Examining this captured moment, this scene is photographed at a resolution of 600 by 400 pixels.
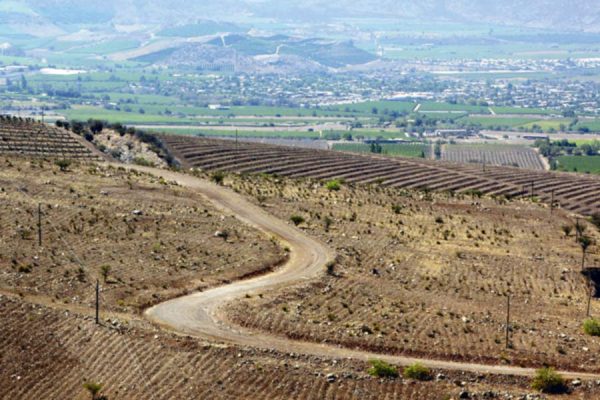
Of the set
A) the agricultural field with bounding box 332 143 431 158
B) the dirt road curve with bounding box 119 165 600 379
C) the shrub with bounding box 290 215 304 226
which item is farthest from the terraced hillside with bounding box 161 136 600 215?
the agricultural field with bounding box 332 143 431 158


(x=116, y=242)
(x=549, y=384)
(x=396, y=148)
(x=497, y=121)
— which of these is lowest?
(x=497, y=121)

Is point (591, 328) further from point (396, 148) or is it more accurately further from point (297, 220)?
point (396, 148)

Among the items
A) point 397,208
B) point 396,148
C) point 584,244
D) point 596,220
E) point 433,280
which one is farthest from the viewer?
point 396,148

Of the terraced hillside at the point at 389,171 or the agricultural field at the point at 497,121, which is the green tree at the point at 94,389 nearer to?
the terraced hillside at the point at 389,171

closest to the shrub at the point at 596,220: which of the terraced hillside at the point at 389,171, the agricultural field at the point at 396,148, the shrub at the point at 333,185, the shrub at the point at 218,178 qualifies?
the terraced hillside at the point at 389,171

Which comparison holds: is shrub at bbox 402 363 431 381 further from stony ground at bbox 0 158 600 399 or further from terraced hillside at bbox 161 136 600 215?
terraced hillside at bbox 161 136 600 215

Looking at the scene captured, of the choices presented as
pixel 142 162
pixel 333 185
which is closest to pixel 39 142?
pixel 142 162
